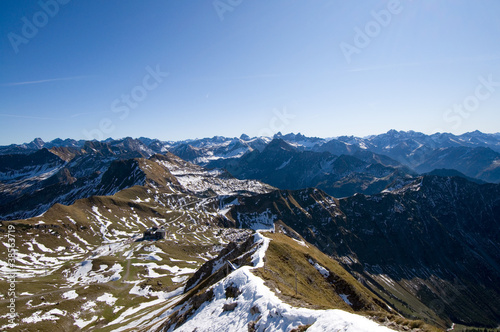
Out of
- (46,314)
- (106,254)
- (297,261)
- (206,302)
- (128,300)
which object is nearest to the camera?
(206,302)

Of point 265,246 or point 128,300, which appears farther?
point 128,300

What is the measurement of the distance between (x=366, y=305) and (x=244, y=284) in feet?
124

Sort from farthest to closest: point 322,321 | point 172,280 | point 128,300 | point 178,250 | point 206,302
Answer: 1. point 178,250
2. point 172,280
3. point 128,300
4. point 206,302
5. point 322,321

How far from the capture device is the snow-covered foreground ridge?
27.3 metres

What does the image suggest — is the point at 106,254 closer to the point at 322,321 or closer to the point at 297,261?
the point at 297,261

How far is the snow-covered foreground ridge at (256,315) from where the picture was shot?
89.6 ft

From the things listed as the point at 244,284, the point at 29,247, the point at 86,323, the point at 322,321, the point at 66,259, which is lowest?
the point at 322,321

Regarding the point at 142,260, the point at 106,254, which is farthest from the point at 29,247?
the point at 142,260

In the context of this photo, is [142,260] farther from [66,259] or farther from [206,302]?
[206,302]

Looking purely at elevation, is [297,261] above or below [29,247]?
below

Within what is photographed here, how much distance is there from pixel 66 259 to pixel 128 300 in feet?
339

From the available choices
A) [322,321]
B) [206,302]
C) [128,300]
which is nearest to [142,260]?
[128,300]

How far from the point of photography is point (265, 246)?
72.8 m

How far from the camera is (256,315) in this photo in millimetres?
36094
